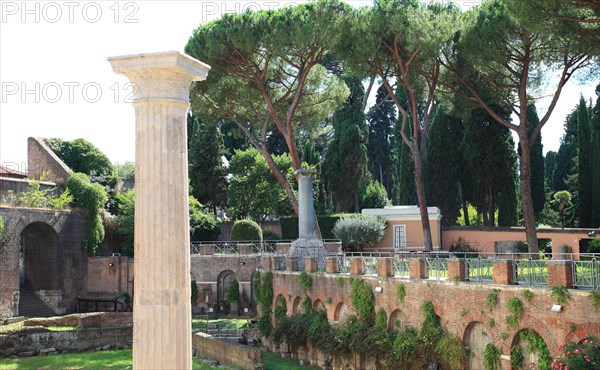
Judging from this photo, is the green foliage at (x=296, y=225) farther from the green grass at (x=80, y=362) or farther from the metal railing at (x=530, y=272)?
the metal railing at (x=530, y=272)

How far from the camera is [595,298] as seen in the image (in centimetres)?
1209

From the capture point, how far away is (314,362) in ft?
65.8

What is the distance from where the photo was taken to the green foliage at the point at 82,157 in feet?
122

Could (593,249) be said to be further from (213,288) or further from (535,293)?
(213,288)

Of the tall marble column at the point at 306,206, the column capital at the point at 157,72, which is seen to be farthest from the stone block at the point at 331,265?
the column capital at the point at 157,72

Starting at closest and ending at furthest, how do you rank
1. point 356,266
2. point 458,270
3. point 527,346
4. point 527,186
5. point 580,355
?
point 580,355
point 527,346
point 458,270
point 356,266
point 527,186

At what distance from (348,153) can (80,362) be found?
19.2 metres

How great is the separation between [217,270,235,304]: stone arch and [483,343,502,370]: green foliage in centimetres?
1727

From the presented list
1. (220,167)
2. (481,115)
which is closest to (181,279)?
(481,115)

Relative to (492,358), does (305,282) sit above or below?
above

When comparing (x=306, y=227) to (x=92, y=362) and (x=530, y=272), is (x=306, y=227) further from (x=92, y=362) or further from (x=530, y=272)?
(x=530, y=272)

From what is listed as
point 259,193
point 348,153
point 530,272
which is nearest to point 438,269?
point 530,272

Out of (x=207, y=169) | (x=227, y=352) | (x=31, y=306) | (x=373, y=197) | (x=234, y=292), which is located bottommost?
(x=227, y=352)

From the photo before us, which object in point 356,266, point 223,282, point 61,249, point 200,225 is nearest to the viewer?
point 356,266
